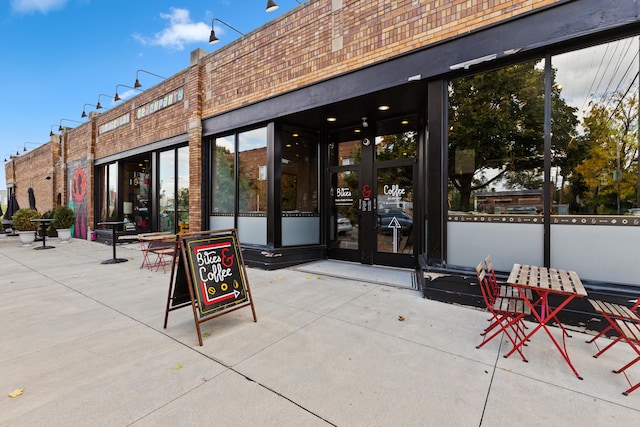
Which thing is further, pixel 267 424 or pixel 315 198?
pixel 315 198

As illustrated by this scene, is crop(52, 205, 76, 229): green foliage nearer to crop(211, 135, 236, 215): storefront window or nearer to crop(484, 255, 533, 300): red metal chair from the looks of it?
crop(211, 135, 236, 215): storefront window

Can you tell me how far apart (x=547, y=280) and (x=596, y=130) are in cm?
228

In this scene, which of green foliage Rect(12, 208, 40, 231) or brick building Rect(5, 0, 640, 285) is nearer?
brick building Rect(5, 0, 640, 285)

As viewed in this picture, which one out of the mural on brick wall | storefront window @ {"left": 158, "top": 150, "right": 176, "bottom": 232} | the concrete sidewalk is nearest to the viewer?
the concrete sidewalk

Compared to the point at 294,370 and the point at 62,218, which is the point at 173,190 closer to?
the point at 62,218

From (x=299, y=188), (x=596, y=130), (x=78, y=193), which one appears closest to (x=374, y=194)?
(x=299, y=188)

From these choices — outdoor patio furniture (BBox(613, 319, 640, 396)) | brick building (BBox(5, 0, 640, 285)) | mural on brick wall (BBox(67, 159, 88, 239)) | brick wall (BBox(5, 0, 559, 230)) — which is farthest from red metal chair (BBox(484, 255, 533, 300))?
mural on brick wall (BBox(67, 159, 88, 239))

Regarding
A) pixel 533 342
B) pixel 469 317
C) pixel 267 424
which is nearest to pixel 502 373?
pixel 533 342

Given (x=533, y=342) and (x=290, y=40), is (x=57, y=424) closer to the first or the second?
(x=533, y=342)

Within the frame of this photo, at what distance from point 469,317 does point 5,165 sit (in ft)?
128

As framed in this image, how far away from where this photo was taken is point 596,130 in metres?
3.56

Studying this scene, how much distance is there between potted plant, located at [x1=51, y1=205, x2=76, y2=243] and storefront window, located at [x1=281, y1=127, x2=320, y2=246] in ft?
38.0

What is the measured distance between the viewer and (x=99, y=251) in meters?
9.38

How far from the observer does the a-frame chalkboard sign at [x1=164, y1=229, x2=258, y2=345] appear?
3.02m
